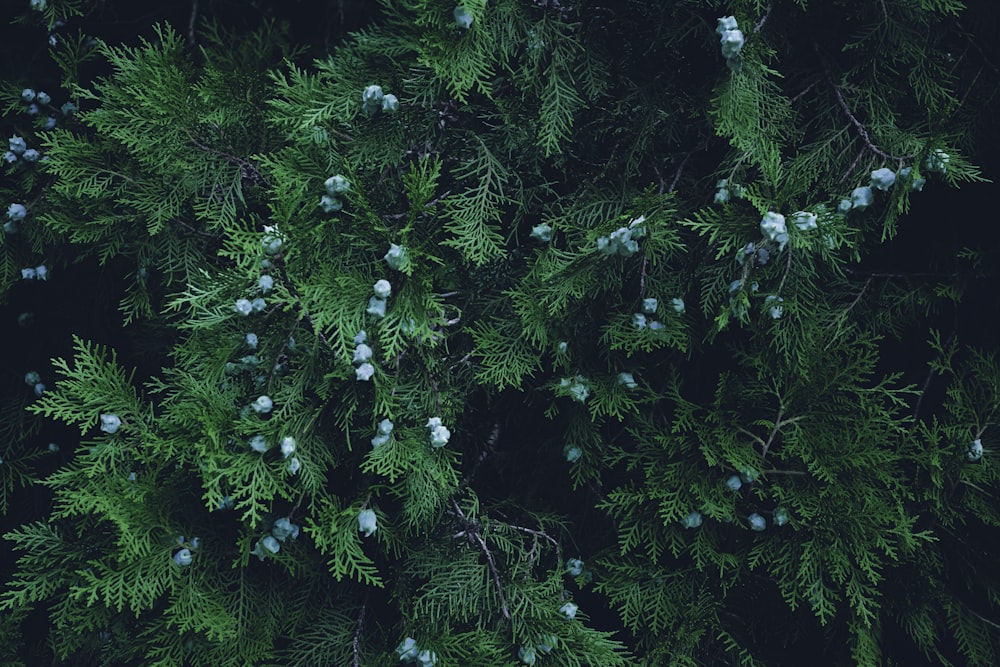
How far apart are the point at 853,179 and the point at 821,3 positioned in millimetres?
559

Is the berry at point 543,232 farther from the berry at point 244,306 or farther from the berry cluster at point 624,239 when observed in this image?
the berry at point 244,306

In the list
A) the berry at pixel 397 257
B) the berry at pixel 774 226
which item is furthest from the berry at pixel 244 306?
the berry at pixel 774 226

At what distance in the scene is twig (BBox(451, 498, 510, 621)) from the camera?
1.93m

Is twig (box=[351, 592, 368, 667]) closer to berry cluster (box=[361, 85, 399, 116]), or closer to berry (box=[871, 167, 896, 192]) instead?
berry cluster (box=[361, 85, 399, 116])

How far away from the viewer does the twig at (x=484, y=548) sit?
1932mm

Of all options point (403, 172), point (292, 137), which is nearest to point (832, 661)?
point (403, 172)

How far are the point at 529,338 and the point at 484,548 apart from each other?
59 centimetres

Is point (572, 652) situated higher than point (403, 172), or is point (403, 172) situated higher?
point (403, 172)

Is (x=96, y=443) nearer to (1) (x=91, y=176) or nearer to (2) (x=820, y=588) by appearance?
(1) (x=91, y=176)

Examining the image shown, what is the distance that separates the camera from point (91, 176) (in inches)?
80.6

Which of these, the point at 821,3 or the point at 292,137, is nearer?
the point at 292,137

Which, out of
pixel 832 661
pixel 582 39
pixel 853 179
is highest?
pixel 582 39

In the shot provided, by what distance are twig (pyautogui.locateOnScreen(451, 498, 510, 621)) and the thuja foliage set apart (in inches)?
0.8

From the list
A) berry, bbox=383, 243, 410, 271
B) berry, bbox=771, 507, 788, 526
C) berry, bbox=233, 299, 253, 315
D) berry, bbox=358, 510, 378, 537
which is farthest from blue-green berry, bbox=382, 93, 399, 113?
berry, bbox=771, 507, 788, 526
